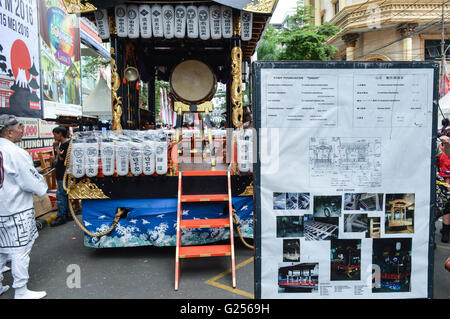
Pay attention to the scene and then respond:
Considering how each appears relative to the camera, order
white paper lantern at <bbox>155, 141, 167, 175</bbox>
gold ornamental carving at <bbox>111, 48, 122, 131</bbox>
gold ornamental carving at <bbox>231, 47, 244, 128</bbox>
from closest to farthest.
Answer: white paper lantern at <bbox>155, 141, 167, 175</bbox>, gold ornamental carving at <bbox>231, 47, 244, 128</bbox>, gold ornamental carving at <bbox>111, 48, 122, 131</bbox>

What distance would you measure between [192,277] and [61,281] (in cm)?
172

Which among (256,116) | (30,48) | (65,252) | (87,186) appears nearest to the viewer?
(256,116)

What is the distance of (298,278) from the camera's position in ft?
7.81

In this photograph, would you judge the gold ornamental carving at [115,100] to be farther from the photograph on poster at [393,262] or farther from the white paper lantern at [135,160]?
the photograph on poster at [393,262]

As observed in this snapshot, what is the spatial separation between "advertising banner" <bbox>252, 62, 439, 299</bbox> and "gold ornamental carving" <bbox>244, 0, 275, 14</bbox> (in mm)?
4295

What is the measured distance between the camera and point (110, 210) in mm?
5250

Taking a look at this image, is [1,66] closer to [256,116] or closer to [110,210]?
[110,210]

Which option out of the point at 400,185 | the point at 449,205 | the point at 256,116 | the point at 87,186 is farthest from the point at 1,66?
the point at 449,205

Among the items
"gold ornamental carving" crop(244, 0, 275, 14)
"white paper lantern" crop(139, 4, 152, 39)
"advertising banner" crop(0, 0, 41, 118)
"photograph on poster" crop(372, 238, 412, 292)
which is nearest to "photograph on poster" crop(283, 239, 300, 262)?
"photograph on poster" crop(372, 238, 412, 292)

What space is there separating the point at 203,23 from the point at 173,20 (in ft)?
1.86

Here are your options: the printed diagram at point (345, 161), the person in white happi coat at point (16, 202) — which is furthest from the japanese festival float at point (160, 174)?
the printed diagram at point (345, 161)

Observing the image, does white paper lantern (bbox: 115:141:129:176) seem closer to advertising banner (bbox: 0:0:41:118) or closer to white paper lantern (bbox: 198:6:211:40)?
white paper lantern (bbox: 198:6:211:40)

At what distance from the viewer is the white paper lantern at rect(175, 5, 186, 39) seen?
6.22 m

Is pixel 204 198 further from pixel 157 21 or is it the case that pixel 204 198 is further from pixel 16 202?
pixel 157 21
